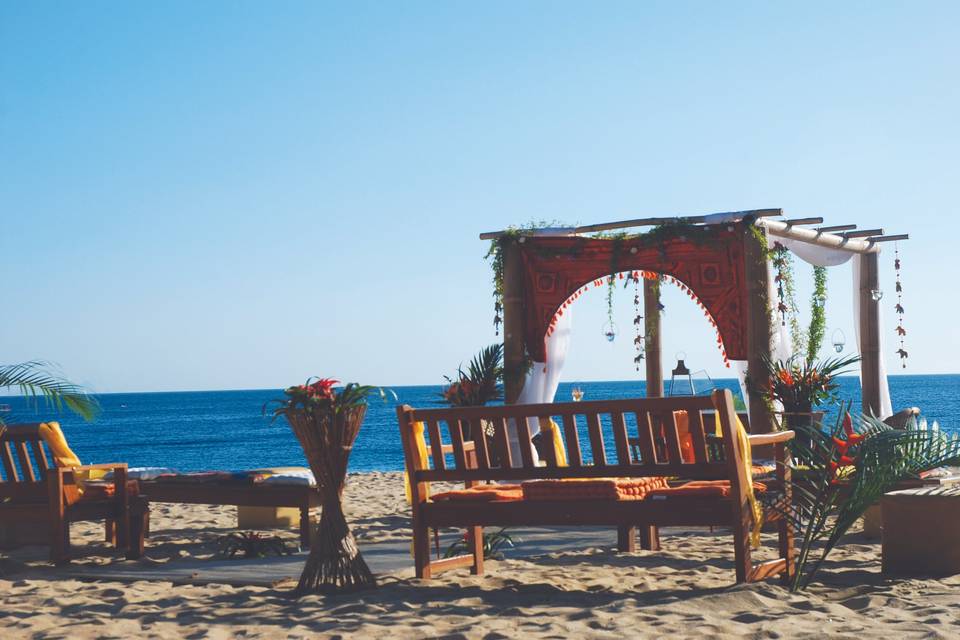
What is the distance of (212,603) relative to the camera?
15.9ft

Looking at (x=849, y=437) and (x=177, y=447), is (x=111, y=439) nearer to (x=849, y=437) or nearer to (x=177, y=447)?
(x=177, y=447)

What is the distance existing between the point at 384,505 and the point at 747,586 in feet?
17.1

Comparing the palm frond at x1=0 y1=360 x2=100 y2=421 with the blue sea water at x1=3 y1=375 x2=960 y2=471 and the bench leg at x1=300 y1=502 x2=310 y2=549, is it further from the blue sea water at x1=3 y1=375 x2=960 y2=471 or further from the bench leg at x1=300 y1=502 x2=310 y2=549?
the blue sea water at x1=3 y1=375 x2=960 y2=471

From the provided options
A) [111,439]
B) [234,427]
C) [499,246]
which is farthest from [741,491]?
[234,427]

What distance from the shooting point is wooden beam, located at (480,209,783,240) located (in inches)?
367

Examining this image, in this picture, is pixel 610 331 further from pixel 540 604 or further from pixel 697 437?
pixel 540 604

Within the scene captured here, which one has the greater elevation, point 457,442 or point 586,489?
point 457,442

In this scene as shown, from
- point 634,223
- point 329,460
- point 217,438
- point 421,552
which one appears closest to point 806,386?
point 634,223

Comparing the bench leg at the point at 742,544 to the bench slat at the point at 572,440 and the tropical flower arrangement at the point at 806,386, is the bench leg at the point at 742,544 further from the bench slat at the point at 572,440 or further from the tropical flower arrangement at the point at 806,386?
the tropical flower arrangement at the point at 806,386

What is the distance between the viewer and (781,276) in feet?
31.2

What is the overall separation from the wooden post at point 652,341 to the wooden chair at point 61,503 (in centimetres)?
659

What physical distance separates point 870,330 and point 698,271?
9.59 feet

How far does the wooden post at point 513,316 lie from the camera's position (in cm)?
1045

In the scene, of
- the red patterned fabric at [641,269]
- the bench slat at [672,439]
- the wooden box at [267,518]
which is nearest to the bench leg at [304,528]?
the wooden box at [267,518]
